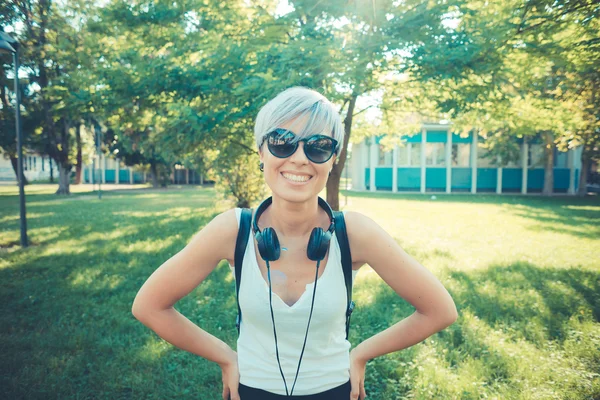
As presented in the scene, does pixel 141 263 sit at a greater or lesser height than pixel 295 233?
lesser

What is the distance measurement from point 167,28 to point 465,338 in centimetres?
856

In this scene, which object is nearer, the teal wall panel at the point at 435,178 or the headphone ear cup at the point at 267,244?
the headphone ear cup at the point at 267,244

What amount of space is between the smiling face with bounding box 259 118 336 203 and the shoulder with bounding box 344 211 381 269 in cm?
21

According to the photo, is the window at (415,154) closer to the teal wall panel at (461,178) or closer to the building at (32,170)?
the teal wall panel at (461,178)

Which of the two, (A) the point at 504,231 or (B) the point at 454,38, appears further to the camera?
(A) the point at 504,231

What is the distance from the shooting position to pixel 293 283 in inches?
60.9

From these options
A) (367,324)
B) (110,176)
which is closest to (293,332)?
(367,324)

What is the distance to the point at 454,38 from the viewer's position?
615 centimetres

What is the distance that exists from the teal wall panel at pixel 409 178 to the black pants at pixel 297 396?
3091 centimetres

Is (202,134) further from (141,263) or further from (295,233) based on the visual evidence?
(295,233)

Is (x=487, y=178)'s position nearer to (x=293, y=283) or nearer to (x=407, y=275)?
(x=407, y=275)

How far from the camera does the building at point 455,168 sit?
96.4 ft

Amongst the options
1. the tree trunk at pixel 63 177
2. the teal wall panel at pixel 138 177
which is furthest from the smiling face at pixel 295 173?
the teal wall panel at pixel 138 177

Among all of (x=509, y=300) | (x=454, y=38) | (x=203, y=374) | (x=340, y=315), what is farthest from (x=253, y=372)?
(x=454, y=38)
